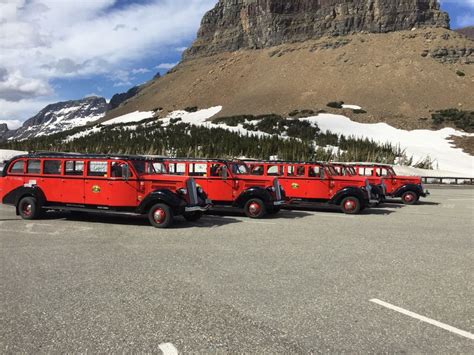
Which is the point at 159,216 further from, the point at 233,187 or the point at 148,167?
the point at 233,187

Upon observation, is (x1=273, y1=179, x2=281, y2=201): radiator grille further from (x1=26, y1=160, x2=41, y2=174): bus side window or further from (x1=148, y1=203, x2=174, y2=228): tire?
(x1=26, y1=160, x2=41, y2=174): bus side window

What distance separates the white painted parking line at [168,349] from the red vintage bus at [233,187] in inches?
380

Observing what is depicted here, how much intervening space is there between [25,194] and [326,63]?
92751 millimetres

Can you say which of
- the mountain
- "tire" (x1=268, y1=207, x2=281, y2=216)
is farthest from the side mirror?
the mountain

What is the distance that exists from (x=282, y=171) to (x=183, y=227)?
6010 millimetres

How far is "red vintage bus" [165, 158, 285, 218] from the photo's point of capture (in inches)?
550

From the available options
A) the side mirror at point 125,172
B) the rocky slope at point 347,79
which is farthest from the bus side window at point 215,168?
the rocky slope at point 347,79

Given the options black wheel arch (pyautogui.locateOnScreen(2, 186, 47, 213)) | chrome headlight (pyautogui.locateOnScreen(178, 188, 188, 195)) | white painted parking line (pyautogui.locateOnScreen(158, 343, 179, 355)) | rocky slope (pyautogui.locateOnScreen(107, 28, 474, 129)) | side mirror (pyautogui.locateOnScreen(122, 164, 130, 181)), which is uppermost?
rocky slope (pyautogui.locateOnScreen(107, 28, 474, 129))

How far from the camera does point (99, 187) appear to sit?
39.9 feet

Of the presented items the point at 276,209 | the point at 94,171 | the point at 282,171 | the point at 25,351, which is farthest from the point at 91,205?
the point at 25,351

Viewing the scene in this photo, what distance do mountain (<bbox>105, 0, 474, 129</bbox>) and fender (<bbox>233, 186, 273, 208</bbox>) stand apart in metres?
62.5

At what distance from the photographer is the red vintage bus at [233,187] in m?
14.0

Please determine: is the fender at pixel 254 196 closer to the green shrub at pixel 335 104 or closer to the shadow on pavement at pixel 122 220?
the shadow on pavement at pixel 122 220

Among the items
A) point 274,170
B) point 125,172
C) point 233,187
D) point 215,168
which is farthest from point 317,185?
point 125,172
